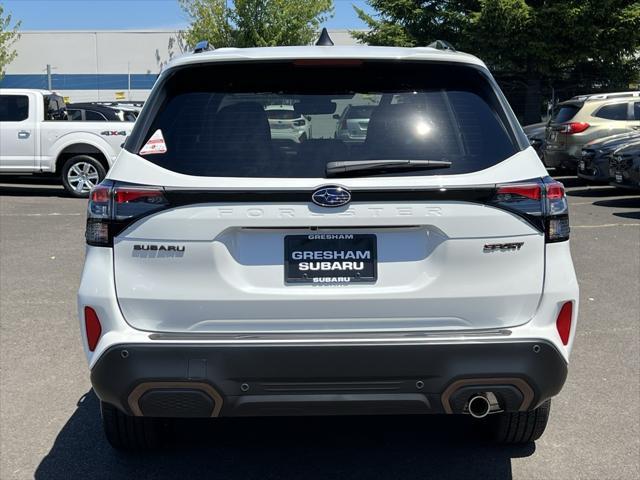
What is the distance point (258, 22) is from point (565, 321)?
140 ft

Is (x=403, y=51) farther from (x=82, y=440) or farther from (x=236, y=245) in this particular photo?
(x=82, y=440)

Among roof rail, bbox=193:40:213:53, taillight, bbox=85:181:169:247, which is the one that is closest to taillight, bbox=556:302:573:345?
taillight, bbox=85:181:169:247

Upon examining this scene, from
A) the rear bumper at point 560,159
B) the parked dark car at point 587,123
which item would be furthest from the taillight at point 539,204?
the rear bumper at point 560,159

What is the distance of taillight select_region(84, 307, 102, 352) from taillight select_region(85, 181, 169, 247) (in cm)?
27

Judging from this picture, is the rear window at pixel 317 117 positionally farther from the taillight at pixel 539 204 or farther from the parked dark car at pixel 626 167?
the parked dark car at pixel 626 167

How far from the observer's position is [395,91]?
3.44m

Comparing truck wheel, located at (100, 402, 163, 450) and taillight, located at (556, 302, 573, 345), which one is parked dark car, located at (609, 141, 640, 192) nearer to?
taillight, located at (556, 302, 573, 345)

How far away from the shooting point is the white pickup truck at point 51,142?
15.7m

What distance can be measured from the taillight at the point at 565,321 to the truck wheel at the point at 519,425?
72 centimetres

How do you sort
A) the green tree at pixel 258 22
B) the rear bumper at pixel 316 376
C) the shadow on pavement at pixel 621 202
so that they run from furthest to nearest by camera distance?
the green tree at pixel 258 22 < the shadow on pavement at pixel 621 202 < the rear bumper at pixel 316 376

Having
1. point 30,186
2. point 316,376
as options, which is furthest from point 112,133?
point 316,376

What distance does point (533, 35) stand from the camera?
88.6ft

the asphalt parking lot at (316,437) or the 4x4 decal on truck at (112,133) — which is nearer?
the asphalt parking lot at (316,437)

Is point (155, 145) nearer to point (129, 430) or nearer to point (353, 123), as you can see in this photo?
point (353, 123)
